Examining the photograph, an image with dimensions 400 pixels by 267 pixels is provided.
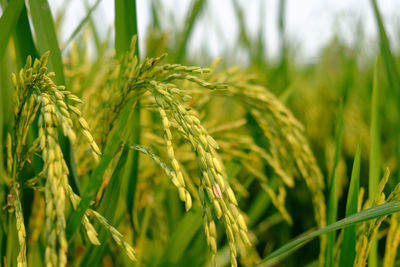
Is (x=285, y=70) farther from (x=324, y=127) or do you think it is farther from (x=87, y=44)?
(x=87, y=44)

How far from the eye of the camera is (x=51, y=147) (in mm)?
421

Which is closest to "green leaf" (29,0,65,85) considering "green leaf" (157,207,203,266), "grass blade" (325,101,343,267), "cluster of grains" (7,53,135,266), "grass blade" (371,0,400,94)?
"cluster of grains" (7,53,135,266)

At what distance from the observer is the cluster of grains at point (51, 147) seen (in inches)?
15.8

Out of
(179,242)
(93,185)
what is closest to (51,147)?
(93,185)

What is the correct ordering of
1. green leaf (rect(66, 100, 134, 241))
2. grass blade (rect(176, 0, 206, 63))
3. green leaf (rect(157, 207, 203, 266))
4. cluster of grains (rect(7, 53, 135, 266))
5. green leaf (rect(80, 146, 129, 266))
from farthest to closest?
1. grass blade (rect(176, 0, 206, 63))
2. green leaf (rect(157, 207, 203, 266))
3. green leaf (rect(80, 146, 129, 266))
4. green leaf (rect(66, 100, 134, 241))
5. cluster of grains (rect(7, 53, 135, 266))

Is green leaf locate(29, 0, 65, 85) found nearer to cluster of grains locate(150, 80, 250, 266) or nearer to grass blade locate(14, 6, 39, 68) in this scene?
grass blade locate(14, 6, 39, 68)

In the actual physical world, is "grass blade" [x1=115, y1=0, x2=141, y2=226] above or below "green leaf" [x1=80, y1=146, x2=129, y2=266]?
above

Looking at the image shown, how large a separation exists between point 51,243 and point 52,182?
0.06m

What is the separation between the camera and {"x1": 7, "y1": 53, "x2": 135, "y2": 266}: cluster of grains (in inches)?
15.8

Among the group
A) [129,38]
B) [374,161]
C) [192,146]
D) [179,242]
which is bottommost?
[179,242]

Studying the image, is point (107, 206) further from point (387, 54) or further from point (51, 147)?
point (387, 54)

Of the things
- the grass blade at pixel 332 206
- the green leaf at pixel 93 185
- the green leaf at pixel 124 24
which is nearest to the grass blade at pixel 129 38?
the green leaf at pixel 124 24

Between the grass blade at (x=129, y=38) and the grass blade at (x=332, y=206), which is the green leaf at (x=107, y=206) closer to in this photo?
the grass blade at (x=129, y=38)

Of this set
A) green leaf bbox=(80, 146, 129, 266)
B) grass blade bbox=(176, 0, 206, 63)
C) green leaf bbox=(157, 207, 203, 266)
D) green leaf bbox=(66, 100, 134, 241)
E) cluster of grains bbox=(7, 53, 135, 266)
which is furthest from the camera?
grass blade bbox=(176, 0, 206, 63)
